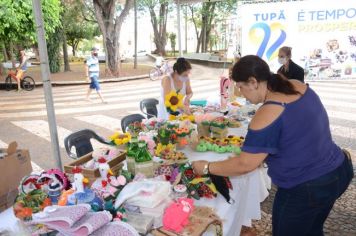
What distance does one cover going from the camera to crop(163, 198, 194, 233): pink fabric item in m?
1.57

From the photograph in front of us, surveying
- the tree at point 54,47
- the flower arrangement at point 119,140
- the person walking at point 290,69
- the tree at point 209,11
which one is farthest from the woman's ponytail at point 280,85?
the tree at point 209,11

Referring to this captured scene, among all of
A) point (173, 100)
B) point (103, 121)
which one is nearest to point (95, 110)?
point (103, 121)

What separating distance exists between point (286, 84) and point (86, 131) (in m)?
2.53

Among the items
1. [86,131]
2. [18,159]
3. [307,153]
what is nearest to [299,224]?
[307,153]

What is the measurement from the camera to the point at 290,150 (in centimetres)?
169

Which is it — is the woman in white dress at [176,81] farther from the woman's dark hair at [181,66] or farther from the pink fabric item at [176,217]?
the pink fabric item at [176,217]

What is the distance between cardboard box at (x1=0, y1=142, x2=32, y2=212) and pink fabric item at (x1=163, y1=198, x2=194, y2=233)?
110 centimetres

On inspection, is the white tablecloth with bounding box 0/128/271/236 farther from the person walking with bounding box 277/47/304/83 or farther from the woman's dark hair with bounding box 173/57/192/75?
the person walking with bounding box 277/47/304/83

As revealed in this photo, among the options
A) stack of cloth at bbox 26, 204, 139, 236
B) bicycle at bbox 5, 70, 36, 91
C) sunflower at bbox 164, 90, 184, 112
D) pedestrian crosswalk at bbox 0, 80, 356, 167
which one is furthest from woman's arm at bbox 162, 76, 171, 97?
bicycle at bbox 5, 70, 36, 91

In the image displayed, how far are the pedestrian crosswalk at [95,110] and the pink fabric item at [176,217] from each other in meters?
4.06

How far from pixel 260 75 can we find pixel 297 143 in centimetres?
39

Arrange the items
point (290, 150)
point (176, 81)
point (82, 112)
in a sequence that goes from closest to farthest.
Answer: point (290, 150) < point (176, 81) < point (82, 112)

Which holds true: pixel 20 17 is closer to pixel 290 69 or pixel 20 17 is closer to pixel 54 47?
pixel 54 47

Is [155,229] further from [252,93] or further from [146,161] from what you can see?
[252,93]
